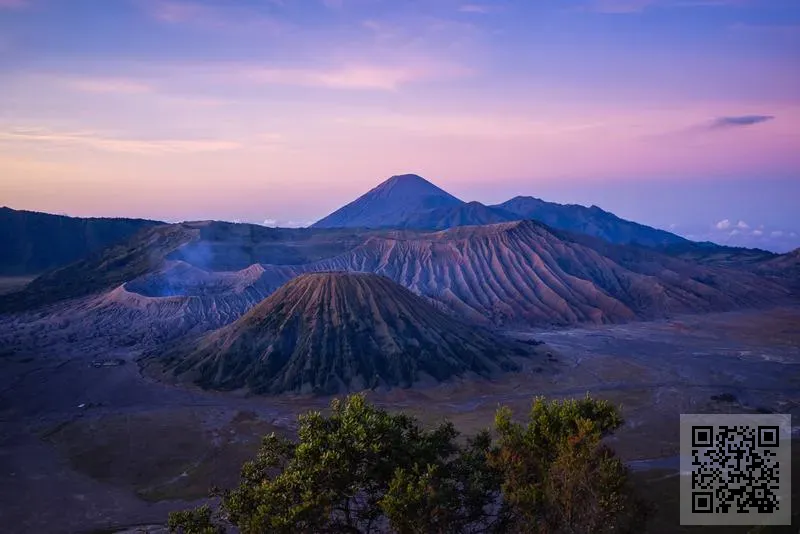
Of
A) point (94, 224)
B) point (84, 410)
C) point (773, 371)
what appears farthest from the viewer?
point (94, 224)

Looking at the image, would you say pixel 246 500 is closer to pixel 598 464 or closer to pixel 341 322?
pixel 598 464

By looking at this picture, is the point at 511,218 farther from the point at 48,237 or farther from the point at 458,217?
the point at 48,237

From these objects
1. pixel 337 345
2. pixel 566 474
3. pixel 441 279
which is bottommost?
pixel 337 345

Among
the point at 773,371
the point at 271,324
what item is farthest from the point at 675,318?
the point at 271,324

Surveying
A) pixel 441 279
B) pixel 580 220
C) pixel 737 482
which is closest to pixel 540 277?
pixel 441 279

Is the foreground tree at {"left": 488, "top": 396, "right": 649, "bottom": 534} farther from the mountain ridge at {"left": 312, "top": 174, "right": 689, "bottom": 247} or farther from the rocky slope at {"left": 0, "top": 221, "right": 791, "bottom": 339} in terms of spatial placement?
the mountain ridge at {"left": 312, "top": 174, "right": 689, "bottom": 247}

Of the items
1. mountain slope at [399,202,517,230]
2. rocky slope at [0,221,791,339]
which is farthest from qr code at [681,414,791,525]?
mountain slope at [399,202,517,230]
